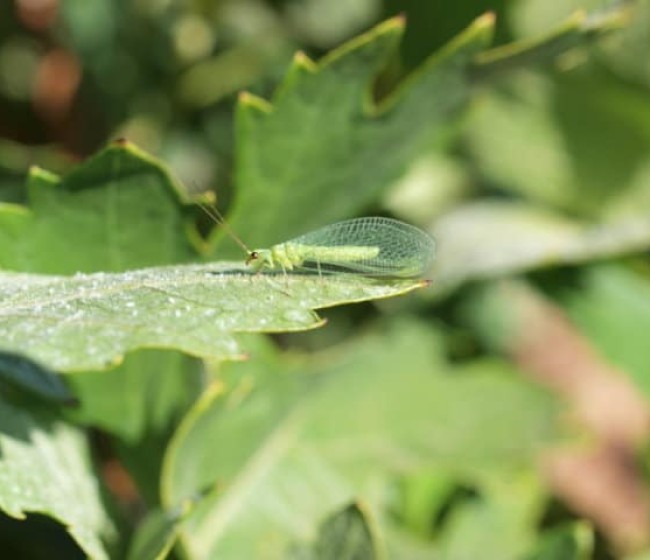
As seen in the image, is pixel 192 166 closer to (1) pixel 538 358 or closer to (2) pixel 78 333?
(2) pixel 78 333

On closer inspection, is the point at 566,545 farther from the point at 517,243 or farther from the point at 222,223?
the point at 517,243

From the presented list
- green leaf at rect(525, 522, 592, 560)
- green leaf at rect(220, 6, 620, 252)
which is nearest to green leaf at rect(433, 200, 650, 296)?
green leaf at rect(220, 6, 620, 252)

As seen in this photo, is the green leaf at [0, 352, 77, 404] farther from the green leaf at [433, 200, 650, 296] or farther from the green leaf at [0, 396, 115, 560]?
the green leaf at [433, 200, 650, 296]

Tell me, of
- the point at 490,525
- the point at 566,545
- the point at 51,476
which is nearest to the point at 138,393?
the point at 51,476

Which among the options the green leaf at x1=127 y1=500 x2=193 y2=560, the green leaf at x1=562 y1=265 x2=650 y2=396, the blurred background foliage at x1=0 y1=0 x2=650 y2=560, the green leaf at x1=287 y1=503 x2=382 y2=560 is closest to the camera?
the green leaf at x1=127 y1=500 x2=193 y2=560

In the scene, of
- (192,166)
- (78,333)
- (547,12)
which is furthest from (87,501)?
(547,12)

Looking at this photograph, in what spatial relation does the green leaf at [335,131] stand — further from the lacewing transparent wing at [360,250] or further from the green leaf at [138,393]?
the green leaf at [138,393]

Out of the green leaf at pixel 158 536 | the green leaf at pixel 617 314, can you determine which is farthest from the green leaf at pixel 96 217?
the green leaf at pixel 617 314
